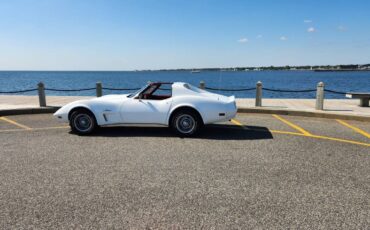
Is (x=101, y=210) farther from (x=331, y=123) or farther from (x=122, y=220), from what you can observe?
(x=331, y=123)

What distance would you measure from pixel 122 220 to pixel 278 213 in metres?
1.71

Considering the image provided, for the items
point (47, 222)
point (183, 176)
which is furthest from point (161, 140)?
point (47, 222)

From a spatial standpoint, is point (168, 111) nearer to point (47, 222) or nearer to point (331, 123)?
point (47, 222)

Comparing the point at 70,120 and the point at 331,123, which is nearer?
the point at 70,120

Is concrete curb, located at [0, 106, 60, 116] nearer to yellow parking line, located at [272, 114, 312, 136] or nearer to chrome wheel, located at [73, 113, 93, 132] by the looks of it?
chrome wheel, located at [73, 113, 93, 132]

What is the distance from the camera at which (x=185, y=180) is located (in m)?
4.22

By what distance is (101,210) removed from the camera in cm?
336

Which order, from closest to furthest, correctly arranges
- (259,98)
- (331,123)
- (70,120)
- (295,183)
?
(295,183), (70,120), (331,123), (259,98)

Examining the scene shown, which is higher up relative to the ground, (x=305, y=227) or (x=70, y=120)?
(x=70, y=120)

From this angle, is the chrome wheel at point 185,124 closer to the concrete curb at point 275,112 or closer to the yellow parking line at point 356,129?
the yellow parking line at point 356,129

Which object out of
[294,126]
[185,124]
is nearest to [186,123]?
[185,124]

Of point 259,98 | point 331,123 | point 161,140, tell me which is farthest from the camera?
point 259,98

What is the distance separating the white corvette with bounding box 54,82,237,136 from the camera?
6828 mm

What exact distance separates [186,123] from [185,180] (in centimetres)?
281
